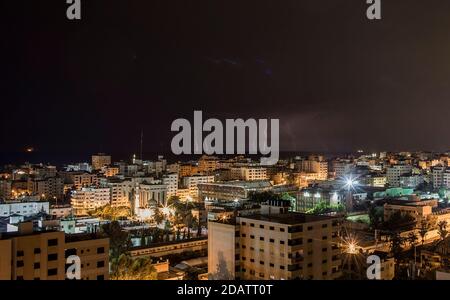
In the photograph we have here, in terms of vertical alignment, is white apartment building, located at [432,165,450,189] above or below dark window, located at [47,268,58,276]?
above

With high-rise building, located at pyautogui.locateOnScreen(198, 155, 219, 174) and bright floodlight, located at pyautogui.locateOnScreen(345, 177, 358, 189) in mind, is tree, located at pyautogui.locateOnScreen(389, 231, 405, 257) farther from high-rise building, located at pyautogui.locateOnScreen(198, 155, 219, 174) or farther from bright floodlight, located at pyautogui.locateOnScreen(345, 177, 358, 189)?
high-rise building, located at pyautogui.locateOnScreen(198, 155, 219, 174)

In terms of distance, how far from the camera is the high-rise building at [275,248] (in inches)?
176

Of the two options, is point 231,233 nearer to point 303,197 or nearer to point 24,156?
point 303,197

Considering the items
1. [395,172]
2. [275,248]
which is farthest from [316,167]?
[275,248]

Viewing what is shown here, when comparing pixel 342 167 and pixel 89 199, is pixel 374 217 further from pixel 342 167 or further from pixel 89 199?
pixel 342 167

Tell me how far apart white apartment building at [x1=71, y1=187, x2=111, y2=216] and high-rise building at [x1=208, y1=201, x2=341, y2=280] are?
8241mm

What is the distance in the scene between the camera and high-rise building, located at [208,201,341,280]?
4480mm

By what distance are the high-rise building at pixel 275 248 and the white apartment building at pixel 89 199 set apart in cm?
824

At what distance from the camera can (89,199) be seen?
12.7m

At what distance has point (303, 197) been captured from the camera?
12.1 meters


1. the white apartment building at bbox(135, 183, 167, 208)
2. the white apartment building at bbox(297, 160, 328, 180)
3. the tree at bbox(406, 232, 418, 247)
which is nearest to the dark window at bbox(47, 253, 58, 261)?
the tree at bbox(406, 232, 418, 247)

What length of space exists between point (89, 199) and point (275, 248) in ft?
30.3

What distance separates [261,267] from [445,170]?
1309cm
